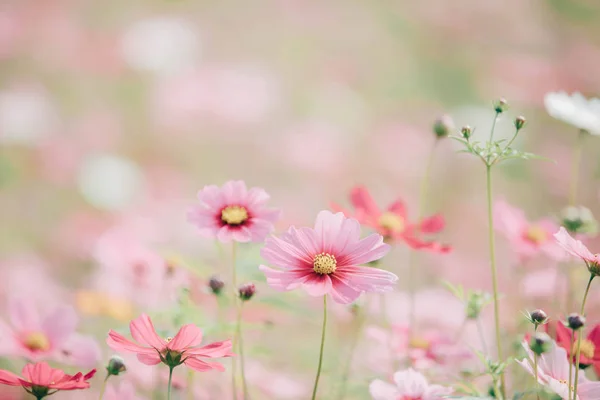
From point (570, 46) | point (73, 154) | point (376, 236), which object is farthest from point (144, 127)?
point (376, 236)

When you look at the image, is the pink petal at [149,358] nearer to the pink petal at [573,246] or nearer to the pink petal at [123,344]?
the pink petal at [123,344]

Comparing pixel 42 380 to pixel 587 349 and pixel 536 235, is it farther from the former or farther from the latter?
pixel 536 235

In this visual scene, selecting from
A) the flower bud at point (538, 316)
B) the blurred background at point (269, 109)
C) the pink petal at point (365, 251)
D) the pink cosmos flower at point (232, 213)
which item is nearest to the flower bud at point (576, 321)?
the flower bud at point (538, 316)

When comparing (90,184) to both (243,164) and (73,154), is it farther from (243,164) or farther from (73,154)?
(243,164)

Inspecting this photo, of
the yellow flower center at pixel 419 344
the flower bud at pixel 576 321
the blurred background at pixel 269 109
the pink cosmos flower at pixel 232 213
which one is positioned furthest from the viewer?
the blurred background at pixel 269 109

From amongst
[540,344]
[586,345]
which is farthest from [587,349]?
[540,344]

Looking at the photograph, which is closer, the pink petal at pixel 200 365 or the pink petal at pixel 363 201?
the pink petal at pixel 200 365
